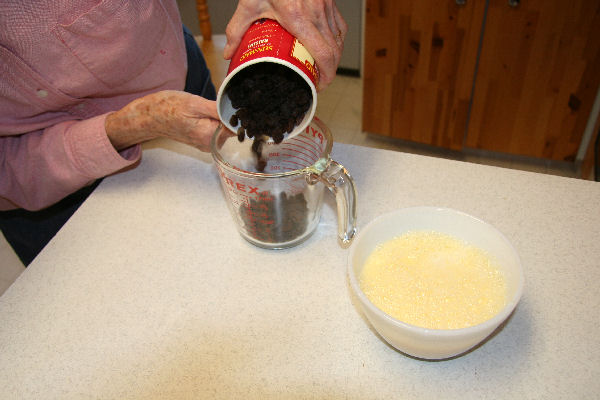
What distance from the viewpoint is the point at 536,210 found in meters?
0.79

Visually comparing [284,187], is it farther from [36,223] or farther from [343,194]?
[36,223]

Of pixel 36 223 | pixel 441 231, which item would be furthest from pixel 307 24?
pixel 36 223

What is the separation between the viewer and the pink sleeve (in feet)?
2.83

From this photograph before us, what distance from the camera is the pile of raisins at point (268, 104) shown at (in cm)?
69

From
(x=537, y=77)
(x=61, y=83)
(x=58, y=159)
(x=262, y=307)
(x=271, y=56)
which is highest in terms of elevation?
(x=271, y=56)

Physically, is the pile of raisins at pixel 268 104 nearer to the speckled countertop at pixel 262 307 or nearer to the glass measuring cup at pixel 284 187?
the glass measuring cup at pixel 284 187

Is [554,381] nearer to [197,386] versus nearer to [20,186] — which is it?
[197,386]

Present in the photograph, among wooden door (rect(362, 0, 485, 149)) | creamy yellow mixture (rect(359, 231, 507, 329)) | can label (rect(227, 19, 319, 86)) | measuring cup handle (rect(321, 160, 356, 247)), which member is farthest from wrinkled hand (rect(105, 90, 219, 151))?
wooden door (rect(362, 0, 485, 149))

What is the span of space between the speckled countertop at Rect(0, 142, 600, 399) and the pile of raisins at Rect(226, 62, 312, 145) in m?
0.21

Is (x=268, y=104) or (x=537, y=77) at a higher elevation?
(x=268, y=104)

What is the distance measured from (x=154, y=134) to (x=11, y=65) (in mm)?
278

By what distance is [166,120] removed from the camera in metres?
0.86

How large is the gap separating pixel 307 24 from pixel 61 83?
20.9 inches

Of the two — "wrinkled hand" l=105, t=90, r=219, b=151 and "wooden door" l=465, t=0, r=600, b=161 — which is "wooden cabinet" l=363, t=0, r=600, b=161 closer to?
"wooden door" l=465, t=0, r=600, b=161
